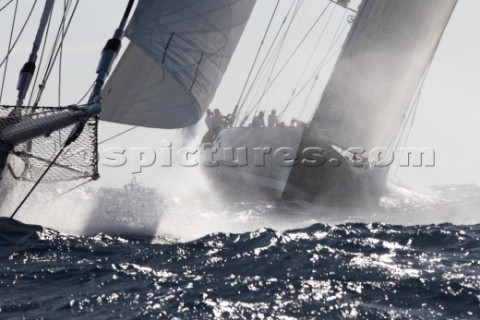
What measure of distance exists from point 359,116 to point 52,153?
12.1 meters

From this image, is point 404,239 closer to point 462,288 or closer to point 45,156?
point 462,288

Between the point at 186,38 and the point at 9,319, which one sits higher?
the point at 186,38

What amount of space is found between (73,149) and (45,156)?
0.69 metres

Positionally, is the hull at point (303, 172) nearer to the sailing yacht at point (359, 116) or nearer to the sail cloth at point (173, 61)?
the sailing yacht at point (359, 116)

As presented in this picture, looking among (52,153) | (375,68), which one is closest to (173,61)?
(52,153)

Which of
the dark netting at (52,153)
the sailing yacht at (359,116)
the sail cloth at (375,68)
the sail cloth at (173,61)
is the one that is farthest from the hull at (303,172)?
the dark netting at (52,153)

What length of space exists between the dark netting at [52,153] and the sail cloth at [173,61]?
5.11ft

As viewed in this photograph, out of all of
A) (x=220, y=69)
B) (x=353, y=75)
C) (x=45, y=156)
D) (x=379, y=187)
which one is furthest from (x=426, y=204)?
(x=45, y=156)

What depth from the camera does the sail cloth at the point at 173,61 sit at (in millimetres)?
12156

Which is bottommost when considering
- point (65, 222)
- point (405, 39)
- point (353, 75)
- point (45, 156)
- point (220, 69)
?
point (65, 222)

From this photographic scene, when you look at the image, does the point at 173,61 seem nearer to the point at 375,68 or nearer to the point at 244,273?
the point at 244,273

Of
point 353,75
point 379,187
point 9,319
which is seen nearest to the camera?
point 9,319

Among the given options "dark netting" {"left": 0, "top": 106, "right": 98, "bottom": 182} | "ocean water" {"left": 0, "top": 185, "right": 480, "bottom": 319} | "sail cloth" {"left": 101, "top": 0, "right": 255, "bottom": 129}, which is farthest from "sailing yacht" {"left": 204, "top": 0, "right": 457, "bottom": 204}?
"dark netting" {"left": 0, "top": 106, "right": 98, "bottom": 182}

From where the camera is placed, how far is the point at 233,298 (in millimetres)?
7977
